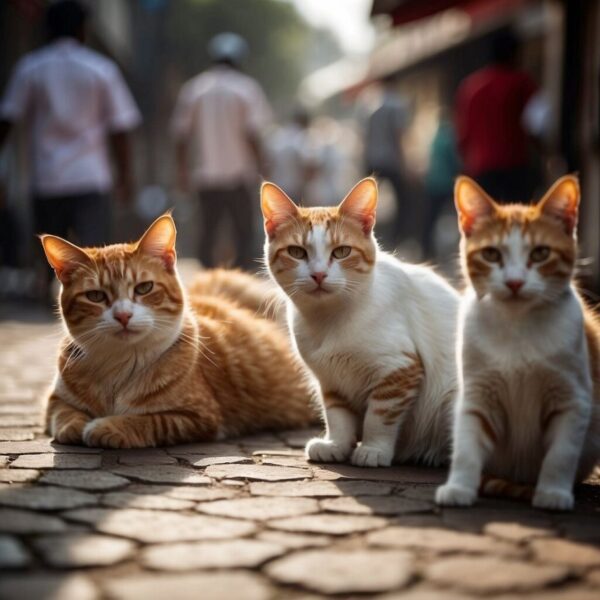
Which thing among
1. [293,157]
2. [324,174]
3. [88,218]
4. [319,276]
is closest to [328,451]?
[319,276]

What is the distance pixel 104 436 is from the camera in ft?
13.6

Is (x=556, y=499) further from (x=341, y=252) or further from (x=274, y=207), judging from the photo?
(x=274, y=207)

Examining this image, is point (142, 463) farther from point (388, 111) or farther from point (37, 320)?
point (388, 111)

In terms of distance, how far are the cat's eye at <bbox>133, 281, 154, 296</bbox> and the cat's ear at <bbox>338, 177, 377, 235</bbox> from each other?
903 millimetres

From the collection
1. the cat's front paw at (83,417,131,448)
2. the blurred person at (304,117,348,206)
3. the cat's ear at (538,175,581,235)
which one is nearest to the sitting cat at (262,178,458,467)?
the cat's front paw at (83,417,131,448)

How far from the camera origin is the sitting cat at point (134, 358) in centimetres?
416

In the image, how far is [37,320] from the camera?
386 inches

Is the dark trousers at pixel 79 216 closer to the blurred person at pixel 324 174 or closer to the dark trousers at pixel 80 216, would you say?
the dark trousers at pixel 80 216

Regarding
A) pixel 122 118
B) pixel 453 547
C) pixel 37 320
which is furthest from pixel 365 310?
pixel 37 320

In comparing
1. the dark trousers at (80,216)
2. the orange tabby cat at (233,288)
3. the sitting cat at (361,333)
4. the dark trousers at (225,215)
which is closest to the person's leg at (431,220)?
the dark trousers at (225,215)

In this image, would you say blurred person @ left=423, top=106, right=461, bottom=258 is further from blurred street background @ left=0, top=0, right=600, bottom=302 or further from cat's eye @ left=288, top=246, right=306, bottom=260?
cat's eye @ left=288, top=246, right=306, bottom=260

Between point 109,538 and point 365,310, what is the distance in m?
1.57

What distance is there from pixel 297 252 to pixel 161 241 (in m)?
0.70

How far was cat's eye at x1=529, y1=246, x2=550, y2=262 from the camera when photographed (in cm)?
320
